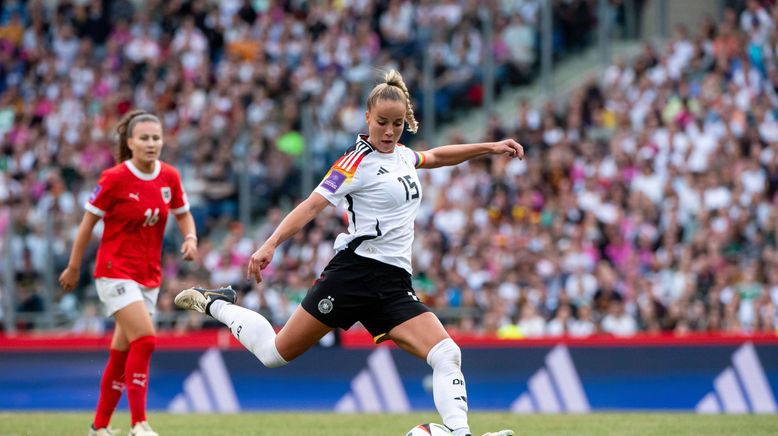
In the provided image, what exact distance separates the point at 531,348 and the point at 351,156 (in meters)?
7.07

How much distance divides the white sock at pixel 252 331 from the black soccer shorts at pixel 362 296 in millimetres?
471

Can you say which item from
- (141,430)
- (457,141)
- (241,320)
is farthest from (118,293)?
(457,141)

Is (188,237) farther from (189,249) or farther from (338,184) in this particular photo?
(338,184)

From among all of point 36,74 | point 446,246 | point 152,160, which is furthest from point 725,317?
point 36,74

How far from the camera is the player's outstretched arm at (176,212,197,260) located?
9828 mm

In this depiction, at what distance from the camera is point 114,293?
9.63 meters

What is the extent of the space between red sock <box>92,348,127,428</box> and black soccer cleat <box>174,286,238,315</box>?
0.96 m

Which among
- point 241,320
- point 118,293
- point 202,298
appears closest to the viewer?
point 241,320

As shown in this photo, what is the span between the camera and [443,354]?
810 cm

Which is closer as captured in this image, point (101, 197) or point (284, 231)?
point (284, 231)

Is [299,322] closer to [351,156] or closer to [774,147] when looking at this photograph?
[351,156]

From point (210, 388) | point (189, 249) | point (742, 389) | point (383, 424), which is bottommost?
point (742, 389)

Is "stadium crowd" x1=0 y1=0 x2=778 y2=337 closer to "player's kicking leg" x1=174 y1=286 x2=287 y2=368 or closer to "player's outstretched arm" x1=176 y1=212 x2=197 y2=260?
"player's outstretched arm" x1=176 y1=212 x2=197 y2=260

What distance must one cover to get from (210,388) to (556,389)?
410 centimetres
